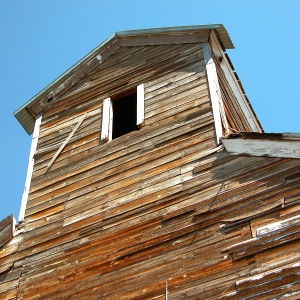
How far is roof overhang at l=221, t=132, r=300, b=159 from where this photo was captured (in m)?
7.35

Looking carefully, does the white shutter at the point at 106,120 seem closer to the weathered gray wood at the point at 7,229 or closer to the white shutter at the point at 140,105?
the white shutter at the point at 140,105

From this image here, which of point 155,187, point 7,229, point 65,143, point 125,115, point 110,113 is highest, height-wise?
point 125,115

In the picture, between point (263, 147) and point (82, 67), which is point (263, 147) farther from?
point (82, 67)

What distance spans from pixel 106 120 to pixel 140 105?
0.69 metres

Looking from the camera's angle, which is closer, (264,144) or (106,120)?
(264,144)

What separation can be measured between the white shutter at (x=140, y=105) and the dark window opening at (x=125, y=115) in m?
0.73

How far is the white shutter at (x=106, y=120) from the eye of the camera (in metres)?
10.0

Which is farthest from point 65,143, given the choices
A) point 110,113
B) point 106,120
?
point 110,113

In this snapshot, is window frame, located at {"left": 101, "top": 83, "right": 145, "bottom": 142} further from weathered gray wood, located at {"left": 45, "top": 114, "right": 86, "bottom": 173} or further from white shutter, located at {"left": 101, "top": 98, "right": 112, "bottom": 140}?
weathered gray wood, located at {"left": 45, "top": 114, "right": 86, "bottom": 173}

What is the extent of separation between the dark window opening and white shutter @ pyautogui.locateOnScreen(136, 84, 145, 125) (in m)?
0.73

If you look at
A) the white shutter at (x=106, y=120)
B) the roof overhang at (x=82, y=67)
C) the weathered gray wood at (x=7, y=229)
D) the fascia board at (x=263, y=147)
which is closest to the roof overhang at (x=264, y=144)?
the fascia board at (x=263, y=147)

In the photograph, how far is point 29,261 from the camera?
8.47m

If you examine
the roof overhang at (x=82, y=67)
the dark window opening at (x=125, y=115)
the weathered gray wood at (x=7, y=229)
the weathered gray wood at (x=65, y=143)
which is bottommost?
the weathered gray wood at (x=7, y=229)

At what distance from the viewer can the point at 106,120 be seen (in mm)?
10414
